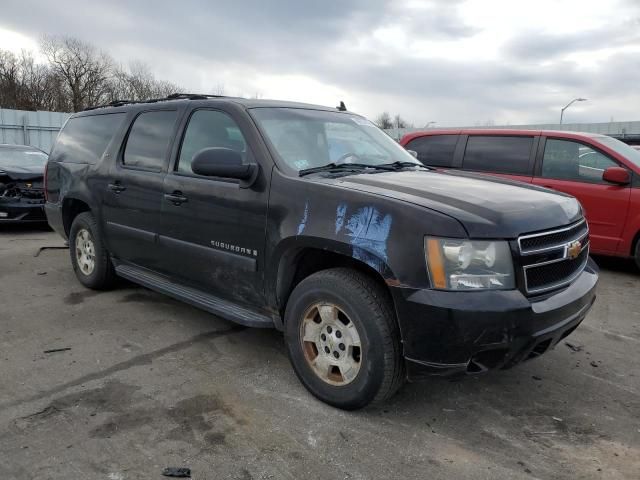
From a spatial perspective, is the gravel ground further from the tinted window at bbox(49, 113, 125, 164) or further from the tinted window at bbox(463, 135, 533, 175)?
the tinted window at bbox(463, 135, 533, 175)

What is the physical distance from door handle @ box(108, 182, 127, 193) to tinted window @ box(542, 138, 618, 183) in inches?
206

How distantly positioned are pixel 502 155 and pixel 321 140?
165 inches

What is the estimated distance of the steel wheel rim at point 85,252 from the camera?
202 inches

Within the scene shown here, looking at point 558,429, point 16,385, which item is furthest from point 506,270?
point 16,385

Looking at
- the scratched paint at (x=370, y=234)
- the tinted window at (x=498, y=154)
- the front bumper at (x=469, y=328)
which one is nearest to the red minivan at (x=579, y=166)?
the tinted window at (x=498, y=154)

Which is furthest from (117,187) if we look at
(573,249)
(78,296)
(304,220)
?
(573,249)

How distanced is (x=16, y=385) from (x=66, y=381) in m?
0.29

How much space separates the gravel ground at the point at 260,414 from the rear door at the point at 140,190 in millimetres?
674

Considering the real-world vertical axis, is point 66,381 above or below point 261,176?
below

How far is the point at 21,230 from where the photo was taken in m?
9.09

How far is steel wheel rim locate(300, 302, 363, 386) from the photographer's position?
287 cm

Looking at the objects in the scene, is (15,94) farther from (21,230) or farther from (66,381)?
(66,381)

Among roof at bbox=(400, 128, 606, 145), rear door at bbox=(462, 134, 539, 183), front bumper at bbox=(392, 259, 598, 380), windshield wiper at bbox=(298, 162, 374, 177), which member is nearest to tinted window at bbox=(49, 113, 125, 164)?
windshield wiper at bbox=(298, 162, 374, 177)

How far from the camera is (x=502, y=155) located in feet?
23.1
